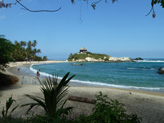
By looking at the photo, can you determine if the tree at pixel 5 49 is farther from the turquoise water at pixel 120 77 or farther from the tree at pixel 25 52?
the tree at pixel 25 52

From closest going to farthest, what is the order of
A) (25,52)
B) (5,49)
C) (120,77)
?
(5,49) < (120,77) < (25,52)

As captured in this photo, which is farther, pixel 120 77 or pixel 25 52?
pixel 25 52

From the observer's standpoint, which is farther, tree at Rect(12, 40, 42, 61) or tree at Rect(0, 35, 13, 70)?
tree at Rect(12, 40, 42, 61)

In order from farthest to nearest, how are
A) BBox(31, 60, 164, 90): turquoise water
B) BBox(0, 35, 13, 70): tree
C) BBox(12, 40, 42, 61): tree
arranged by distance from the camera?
BBox(12, 40, 42, 61): tree → BBox(31, 60, 164, 90): turquoise water → BBox(0, 35, 13, 70): tree

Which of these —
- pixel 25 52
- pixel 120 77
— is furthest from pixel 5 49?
pixel 25 52

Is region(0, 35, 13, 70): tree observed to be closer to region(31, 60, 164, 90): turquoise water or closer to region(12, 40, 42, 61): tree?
region(31, 60, 164, 90): turquoise water

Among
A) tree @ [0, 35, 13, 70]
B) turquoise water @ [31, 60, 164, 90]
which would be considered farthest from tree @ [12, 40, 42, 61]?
tree @ [0, 35, 13, 70]

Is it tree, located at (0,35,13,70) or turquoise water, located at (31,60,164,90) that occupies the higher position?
tree, located at (0,35,13,70)

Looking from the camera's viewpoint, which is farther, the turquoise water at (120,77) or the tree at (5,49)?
the turquoise water at (120,77)

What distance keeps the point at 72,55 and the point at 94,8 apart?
4525 inches

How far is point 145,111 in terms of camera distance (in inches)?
244

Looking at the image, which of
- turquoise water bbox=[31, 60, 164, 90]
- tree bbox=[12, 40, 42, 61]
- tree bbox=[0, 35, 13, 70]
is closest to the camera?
tree bbox=[0, 35, 13, 70]

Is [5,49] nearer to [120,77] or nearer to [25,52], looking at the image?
[120,77]

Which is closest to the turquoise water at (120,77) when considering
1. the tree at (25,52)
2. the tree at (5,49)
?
the tree at (5,49)
